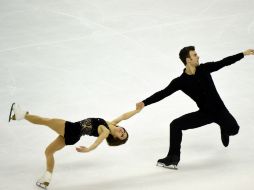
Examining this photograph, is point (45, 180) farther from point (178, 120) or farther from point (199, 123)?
point (199, 123)

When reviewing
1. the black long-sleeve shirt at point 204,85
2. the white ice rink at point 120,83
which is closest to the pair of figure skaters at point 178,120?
the black long-sleeve shirt at point 204,85

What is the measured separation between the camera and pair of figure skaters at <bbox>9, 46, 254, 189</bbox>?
6051mm

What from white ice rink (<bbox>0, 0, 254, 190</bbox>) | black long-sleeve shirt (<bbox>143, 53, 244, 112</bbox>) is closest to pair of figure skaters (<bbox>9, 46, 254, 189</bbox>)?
black long-sleeve shirt (<bbox>143, 53, 244, 112</bbox>)

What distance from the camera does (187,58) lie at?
627 centimetres

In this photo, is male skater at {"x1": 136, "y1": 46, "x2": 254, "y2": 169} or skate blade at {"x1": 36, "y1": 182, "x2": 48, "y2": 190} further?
male skater at {"x1": 136, "y1": 46, "x2": 254, "y2": 169}

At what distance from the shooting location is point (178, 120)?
6.50 meters

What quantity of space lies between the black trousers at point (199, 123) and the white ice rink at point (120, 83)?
0.33m

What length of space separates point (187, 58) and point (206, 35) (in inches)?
171

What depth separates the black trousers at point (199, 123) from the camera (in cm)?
627

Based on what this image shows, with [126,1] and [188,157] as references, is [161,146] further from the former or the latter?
[126,1]

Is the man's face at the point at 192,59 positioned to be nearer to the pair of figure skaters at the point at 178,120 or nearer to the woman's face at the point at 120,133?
the pair of figure skaters at the point at 178,120

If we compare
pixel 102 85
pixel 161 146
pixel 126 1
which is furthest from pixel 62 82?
pixel 126 1

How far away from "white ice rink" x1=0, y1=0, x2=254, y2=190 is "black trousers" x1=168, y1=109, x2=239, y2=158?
1.08 feet

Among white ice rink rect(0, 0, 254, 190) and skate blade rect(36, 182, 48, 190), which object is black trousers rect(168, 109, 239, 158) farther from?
skate blade rect(36, 182, 48, 190)
